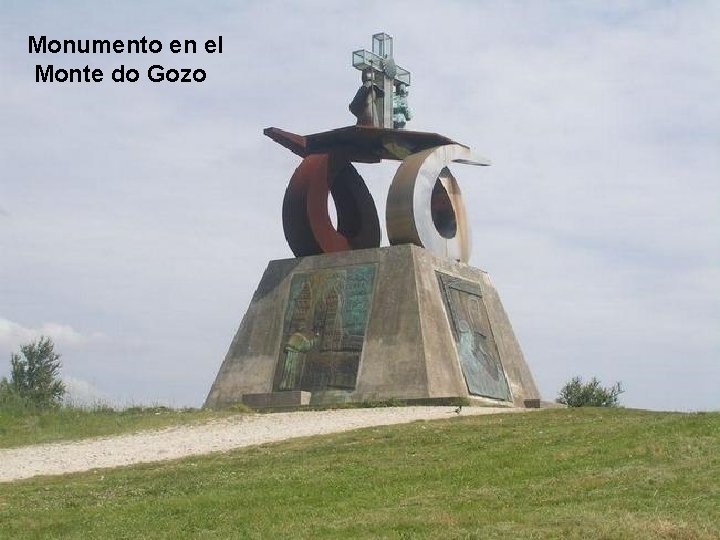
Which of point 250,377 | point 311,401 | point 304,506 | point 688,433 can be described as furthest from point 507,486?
point 250,377

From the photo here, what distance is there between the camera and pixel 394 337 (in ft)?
85.9

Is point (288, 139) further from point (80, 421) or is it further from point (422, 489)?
point (422, 489)

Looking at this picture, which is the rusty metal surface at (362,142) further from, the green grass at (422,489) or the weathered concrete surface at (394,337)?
the green grass at (422,489)

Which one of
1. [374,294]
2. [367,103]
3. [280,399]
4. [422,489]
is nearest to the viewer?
[422,489]

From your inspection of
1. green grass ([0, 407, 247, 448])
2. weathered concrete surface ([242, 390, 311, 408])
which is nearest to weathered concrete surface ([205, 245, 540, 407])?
weathered concrete surface ([242, 390, 311, 408])

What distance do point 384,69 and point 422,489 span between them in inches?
762

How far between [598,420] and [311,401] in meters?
8.66

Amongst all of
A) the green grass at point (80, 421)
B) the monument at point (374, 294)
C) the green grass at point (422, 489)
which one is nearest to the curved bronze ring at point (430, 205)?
the monument at point (374, 294)

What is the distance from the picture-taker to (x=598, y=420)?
19203mm

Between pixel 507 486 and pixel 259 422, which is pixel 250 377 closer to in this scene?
pixel 259 422

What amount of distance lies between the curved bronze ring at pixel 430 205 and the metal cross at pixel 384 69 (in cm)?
233

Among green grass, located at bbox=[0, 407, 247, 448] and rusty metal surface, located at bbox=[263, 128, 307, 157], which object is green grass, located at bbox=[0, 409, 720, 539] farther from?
rusty metal surface, located at bbox=[263, 128, 307, 157]

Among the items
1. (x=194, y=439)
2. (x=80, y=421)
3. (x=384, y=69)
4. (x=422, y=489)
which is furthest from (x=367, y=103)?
(x=422, y=489)

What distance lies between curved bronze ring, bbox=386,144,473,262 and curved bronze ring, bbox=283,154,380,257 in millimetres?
1809
